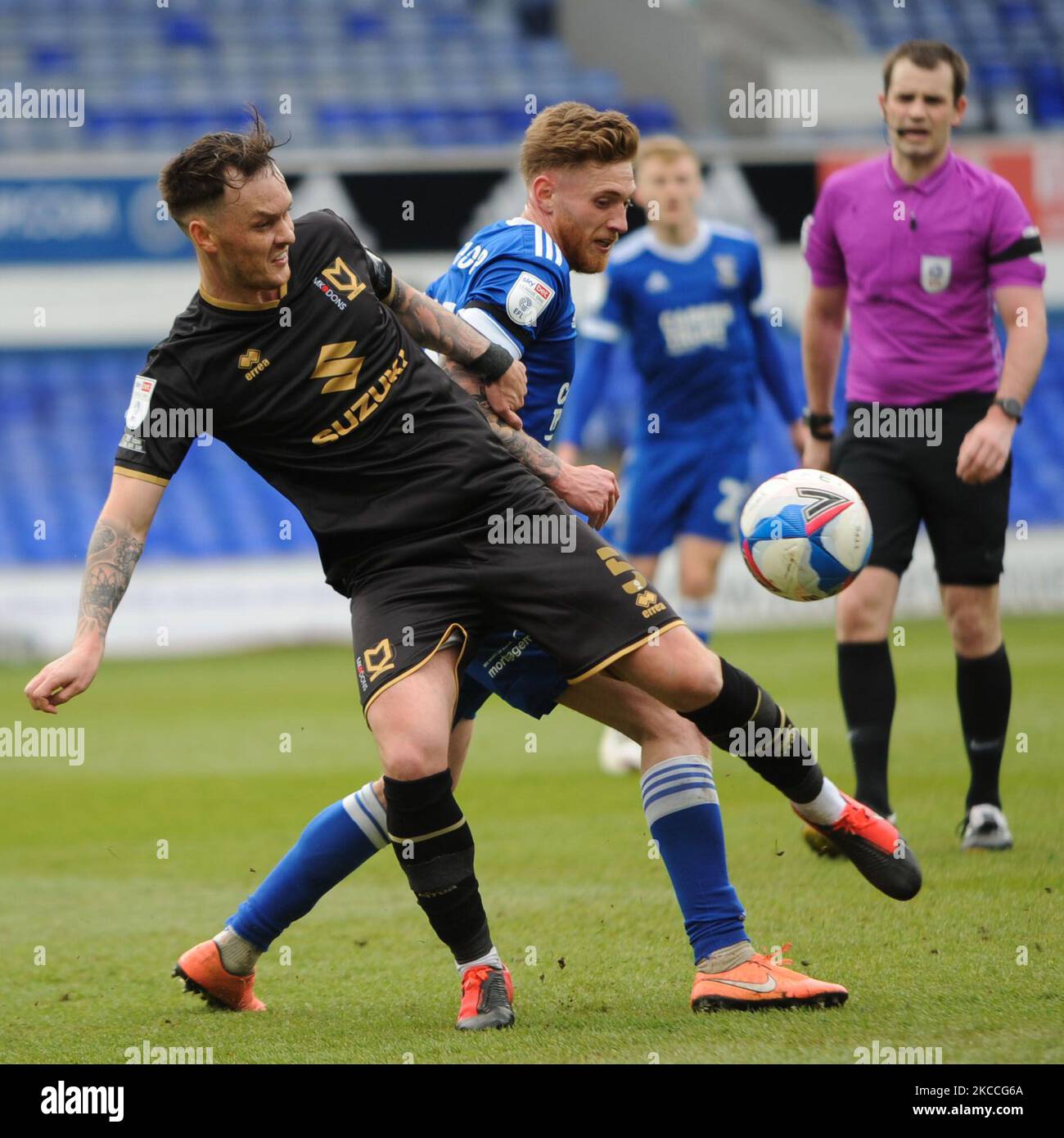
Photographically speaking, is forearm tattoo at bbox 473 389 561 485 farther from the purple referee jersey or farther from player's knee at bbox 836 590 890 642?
the purple referee jersey

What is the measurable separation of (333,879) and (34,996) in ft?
2.96

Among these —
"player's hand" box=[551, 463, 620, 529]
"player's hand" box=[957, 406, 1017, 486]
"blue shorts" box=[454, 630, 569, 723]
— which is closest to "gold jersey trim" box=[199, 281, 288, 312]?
"player's hand" box=[551, 463, 620, 529]

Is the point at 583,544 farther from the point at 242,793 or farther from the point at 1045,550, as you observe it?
the point at 1045,550

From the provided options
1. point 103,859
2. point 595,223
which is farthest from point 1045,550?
point 595,223

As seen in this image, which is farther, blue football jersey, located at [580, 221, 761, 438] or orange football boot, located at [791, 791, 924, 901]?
blue football jersey, located at [580, 221, 761, 438]

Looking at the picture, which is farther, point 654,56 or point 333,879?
point 654,56

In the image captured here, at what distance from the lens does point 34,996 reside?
450cm

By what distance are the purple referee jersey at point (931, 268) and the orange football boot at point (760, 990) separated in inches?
99.8

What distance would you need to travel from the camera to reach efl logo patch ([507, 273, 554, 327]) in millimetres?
4039

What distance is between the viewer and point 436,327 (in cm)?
407

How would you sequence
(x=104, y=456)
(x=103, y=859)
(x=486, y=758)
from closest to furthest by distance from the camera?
(x=103, y=859)
(x=486, y=758)
(x=104, y=456)

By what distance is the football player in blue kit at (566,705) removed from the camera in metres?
3.90

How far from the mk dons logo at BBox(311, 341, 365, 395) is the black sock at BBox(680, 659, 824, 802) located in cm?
109
